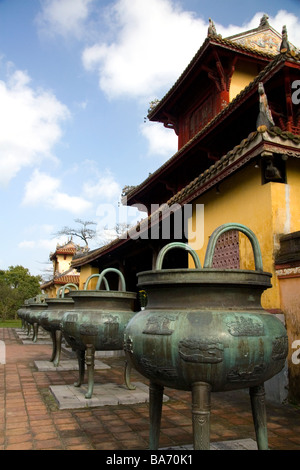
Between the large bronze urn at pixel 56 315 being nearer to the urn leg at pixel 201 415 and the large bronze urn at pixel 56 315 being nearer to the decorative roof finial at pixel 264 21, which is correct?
the urn leg at pixel 201 415

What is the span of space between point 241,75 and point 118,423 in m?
9.15

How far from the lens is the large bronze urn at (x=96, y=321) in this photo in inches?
180

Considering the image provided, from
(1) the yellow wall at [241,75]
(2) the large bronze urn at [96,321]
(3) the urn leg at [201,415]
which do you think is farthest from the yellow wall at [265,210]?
(1) the yellow wall at [241,75]

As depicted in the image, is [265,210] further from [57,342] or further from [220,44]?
[220,44]

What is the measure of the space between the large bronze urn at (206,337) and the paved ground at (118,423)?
1.01 meters

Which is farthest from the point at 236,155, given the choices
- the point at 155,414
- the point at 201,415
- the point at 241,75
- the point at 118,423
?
the point at 241,75

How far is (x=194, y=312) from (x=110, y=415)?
2.43 metres

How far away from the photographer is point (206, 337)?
2.10 metres

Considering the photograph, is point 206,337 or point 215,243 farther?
point 215,243

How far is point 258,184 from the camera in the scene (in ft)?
18.4

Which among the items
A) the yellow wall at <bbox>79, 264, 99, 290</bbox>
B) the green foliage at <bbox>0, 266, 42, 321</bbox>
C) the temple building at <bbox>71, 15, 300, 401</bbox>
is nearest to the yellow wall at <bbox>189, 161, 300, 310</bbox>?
the temple building at <bbox>71, 15, 300, 401</bbox>

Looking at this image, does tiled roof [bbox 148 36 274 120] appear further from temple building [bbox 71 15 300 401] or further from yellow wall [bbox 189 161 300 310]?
yellow wall [bbox 189 161 300 310]

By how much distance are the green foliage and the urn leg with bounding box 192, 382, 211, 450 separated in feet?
107
